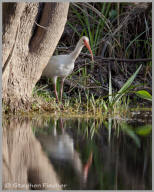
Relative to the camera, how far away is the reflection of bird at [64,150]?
7.89ft

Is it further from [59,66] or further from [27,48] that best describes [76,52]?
[27,48]

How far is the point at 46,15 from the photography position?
553cm

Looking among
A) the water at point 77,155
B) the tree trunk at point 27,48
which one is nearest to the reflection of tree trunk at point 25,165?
the water at point 77,155

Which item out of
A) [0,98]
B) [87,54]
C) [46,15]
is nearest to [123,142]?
[0,98]

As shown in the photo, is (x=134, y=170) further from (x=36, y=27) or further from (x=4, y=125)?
(x=36, y=27)

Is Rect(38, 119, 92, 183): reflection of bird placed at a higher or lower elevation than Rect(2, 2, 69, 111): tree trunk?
lower

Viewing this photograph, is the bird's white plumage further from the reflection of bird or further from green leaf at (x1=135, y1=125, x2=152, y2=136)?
the reflection of bird

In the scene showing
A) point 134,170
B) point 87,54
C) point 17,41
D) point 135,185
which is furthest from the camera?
point 87,54

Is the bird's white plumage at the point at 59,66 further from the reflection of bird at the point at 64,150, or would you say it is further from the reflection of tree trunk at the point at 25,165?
the reflection of tree trunk at the point at 25,165

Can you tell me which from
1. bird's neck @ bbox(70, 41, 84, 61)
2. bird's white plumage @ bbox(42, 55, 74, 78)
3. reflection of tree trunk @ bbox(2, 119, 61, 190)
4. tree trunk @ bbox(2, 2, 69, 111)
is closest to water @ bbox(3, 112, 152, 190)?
reflection of tree trunk @ bbox(2, 119, 61, 190)

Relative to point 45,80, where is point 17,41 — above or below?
above

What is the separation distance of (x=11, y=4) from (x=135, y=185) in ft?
10.3

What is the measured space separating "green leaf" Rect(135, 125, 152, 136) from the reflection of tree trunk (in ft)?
3.60

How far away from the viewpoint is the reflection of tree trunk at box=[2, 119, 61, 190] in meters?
2.15
